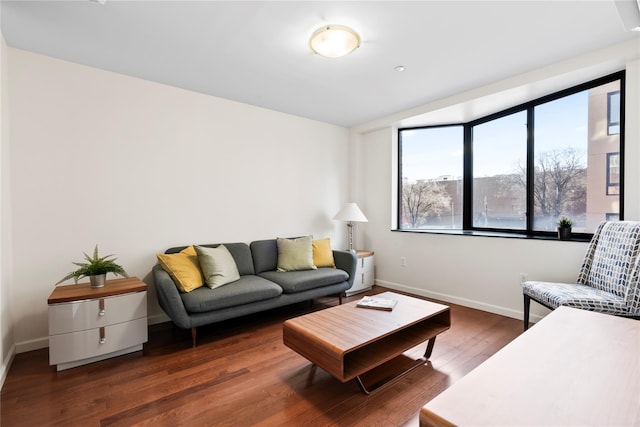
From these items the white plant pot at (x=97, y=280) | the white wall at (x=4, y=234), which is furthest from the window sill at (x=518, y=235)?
the white wall at (x=4, y=234)

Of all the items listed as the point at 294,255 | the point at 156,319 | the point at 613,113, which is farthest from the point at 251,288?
the point at 613,113

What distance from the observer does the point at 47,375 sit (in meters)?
2.12

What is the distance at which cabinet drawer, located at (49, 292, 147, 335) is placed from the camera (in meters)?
2.12

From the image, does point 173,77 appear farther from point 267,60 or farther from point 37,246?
point 37,246

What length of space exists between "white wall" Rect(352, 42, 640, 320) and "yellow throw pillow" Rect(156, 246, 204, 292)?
2.71 m

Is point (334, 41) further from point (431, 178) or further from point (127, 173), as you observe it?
point (431, 178)

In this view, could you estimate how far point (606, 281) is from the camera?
91.1 inches

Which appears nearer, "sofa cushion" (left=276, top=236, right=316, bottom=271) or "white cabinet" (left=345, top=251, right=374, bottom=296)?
"sofa cushion" (left=276, top=236, right=316, bottom=271)

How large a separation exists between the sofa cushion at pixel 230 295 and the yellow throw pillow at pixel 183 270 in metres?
0.08

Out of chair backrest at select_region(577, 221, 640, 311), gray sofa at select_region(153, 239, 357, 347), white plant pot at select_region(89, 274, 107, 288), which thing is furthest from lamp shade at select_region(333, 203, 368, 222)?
white plant pot at select_region(89, 274, 107, 288)

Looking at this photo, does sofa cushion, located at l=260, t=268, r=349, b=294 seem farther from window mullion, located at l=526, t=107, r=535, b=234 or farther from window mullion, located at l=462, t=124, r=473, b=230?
window mullion, located at l=526, t=107, r=535, b=234

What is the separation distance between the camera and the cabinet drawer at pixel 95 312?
2.12 meters

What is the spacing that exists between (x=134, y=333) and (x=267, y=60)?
253cm

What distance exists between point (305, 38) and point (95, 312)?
2602 mm
